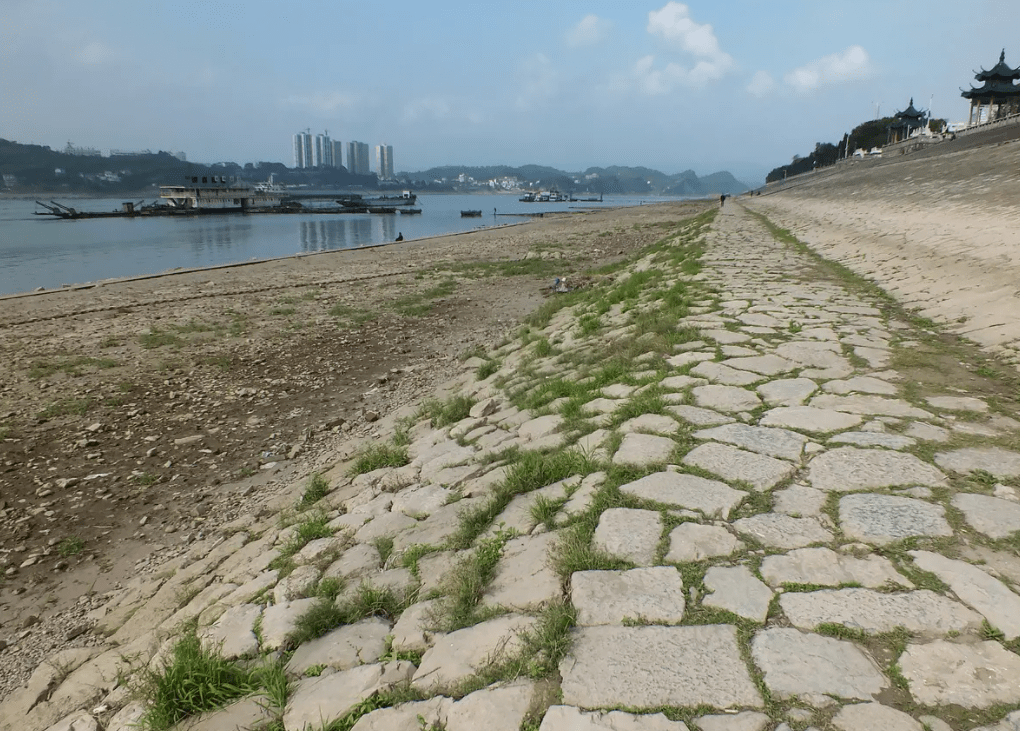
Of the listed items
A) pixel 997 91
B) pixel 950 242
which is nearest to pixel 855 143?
pixel 997 91

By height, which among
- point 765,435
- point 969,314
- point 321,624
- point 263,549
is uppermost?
point 969,314

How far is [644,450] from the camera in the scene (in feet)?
11.0

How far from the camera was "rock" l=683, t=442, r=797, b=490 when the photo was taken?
292 cm

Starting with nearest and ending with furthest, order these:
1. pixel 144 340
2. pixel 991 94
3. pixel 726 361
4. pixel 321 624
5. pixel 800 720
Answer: pixel 800 720 < pixel 321 624 < pixel 726 361 < pixel 144 340 < pixel 991 94

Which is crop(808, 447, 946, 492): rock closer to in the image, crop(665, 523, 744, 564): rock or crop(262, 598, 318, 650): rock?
crop(665, 523, 744, 564): rock

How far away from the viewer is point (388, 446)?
4.83 m

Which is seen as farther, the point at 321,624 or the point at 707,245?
the point at 707,245

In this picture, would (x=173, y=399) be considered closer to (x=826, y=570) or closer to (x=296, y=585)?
(x=296, y=585)

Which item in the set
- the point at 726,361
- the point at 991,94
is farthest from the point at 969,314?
the point at 991,94

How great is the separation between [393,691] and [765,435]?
2.48 meters

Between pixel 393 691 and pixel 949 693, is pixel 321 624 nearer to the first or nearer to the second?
pixel 393 691

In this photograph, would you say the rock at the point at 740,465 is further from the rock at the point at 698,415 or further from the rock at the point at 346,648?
the rock at the point at 346,648

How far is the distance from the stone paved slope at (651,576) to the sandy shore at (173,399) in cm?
61

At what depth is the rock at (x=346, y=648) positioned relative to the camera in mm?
2221
